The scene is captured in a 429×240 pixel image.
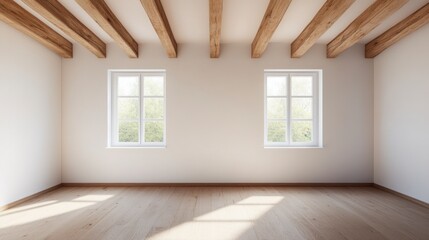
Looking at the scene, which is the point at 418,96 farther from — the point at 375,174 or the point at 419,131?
the point at 375,174

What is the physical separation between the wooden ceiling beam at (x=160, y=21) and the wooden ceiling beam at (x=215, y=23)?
0.63 m

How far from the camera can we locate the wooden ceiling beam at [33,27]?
125 inches

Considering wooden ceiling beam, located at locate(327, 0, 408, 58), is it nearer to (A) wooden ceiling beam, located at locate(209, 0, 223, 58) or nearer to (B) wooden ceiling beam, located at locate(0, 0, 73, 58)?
(A) wooden ceiling beam, located at locate(209, 0, 223, 58)

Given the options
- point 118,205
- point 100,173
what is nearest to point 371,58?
point 118,205

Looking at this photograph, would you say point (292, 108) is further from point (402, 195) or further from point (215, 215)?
point (215, 215)

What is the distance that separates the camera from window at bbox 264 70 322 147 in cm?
500

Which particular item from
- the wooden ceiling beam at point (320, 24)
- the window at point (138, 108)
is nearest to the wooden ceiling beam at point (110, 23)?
the window at point (138, 108)

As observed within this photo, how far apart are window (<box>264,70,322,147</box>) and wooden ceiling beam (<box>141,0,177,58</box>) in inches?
72.9

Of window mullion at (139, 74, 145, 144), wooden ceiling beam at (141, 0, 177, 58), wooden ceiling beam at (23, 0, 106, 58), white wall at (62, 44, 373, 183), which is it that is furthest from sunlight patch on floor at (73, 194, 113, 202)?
wooden ceiling beam at (141, 0, 177, 58)

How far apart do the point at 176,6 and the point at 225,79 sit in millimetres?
1720

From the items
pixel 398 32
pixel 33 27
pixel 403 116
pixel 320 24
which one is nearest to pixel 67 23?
pixel 33 27

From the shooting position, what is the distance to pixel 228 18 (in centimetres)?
383

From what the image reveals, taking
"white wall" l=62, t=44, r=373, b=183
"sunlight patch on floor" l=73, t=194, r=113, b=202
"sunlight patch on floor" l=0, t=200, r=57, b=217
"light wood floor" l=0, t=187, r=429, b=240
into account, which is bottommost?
"sunlight patch on floor" l=0, t=200, r=57, b=217

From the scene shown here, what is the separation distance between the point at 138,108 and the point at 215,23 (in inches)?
91.5
